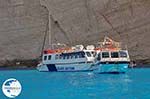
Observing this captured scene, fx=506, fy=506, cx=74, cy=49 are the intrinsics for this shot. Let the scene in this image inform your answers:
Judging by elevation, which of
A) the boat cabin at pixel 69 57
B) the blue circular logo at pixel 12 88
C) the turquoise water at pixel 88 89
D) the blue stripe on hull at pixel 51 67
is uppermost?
the blue circular logo at pixel 12 88

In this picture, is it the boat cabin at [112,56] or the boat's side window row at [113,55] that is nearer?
the boat cabin at [112,56]

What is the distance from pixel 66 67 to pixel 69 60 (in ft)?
3.77

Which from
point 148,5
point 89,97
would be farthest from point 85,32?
point 89,97

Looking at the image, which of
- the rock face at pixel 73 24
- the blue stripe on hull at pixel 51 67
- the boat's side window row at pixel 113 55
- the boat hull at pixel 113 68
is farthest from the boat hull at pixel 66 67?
the rock face at pixel 73 24

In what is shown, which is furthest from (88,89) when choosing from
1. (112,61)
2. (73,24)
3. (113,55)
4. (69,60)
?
(73,24)

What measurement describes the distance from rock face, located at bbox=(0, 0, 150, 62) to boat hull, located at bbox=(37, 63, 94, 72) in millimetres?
8662

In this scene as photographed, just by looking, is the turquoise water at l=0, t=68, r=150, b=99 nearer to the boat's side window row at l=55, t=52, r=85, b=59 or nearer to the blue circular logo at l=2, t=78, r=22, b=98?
the blue circular logo at l=2, t=78, r=22, b=98

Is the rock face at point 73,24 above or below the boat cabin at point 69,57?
above

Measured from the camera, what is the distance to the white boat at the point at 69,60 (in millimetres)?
42188

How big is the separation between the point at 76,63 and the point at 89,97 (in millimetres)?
29619

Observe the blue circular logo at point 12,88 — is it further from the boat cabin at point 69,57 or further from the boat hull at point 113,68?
the boat cabin at point 69,57

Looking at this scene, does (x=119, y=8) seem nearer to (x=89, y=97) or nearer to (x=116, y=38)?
(x=116, y=38)

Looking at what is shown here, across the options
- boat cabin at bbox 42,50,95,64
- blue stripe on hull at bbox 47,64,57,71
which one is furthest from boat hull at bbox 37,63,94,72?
boat cabin at bbox 42,50,95,64

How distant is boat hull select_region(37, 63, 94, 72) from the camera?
4200cm
